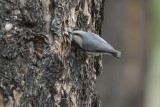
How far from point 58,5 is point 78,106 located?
44 cm

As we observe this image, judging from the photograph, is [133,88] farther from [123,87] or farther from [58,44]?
[58,44]

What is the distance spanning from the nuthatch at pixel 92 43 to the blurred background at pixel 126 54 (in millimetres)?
3095

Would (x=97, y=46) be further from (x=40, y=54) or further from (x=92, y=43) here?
(x=40, y=54)

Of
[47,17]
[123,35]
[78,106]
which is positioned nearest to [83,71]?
[78,106]

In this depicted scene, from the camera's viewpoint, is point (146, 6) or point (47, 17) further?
point (146, 6)

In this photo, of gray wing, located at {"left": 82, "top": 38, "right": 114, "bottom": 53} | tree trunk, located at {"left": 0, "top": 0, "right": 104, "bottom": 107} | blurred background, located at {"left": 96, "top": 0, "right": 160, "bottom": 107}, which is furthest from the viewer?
blurred background, located at {"left": 96, "top": 0, "right": 160, "bottom": 107}

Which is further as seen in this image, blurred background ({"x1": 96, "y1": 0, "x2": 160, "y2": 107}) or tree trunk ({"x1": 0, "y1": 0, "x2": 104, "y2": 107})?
blurred background ({"x1": 96, "y1": 0, "x2": 160, "y2": 107})

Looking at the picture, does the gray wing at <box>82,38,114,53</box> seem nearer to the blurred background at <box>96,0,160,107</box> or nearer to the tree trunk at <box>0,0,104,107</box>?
the tree trunk at <box>0,0,104,107</box>

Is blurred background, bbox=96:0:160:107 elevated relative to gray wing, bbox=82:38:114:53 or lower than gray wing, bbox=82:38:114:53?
lower

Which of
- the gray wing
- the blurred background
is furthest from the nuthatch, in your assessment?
the blurred background

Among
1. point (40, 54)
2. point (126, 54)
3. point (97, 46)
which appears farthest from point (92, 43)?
point (126, 54)

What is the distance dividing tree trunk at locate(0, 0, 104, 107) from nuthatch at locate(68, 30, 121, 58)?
3cm

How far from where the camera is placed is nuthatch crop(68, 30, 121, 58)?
2.58 meters

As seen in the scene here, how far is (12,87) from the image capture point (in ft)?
8.02
